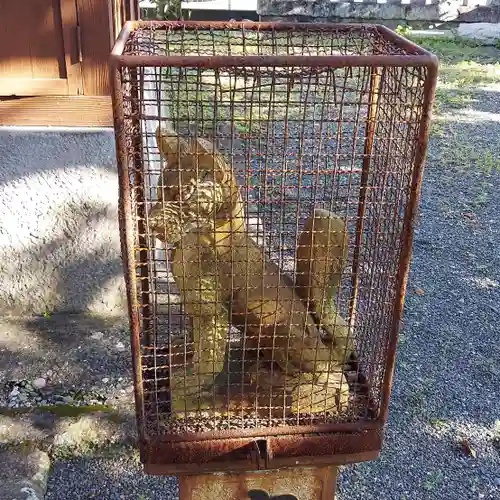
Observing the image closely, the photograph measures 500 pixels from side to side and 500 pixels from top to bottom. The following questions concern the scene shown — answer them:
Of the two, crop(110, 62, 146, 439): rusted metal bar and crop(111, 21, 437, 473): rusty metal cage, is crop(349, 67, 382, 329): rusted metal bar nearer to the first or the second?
crop(111, 21, 437, 473): rusty metal cage

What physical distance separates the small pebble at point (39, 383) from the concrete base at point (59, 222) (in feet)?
1.69

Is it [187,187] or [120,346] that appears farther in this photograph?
[120,346]

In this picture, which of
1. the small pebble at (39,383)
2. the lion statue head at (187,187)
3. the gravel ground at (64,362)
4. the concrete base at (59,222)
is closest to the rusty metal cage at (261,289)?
the lion statue head at (187,187)

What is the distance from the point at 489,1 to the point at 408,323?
912 centimetres

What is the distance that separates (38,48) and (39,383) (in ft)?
4.82

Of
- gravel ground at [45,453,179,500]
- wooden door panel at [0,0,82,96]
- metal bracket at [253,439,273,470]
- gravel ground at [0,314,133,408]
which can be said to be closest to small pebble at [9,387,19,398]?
gravel ground at [0,314,133,408]

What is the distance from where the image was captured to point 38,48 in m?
2.82

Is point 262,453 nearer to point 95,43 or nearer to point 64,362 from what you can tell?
point 64,362

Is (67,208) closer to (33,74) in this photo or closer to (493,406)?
(33,74)

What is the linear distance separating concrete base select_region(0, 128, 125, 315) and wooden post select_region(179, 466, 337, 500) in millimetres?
1568

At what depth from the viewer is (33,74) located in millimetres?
2848

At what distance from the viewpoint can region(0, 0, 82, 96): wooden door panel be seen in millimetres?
2768

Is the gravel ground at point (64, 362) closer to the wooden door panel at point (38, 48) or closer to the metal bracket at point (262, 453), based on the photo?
the wooden door panel at point (38, 48)

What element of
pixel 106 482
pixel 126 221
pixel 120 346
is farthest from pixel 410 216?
pixel 120 346
